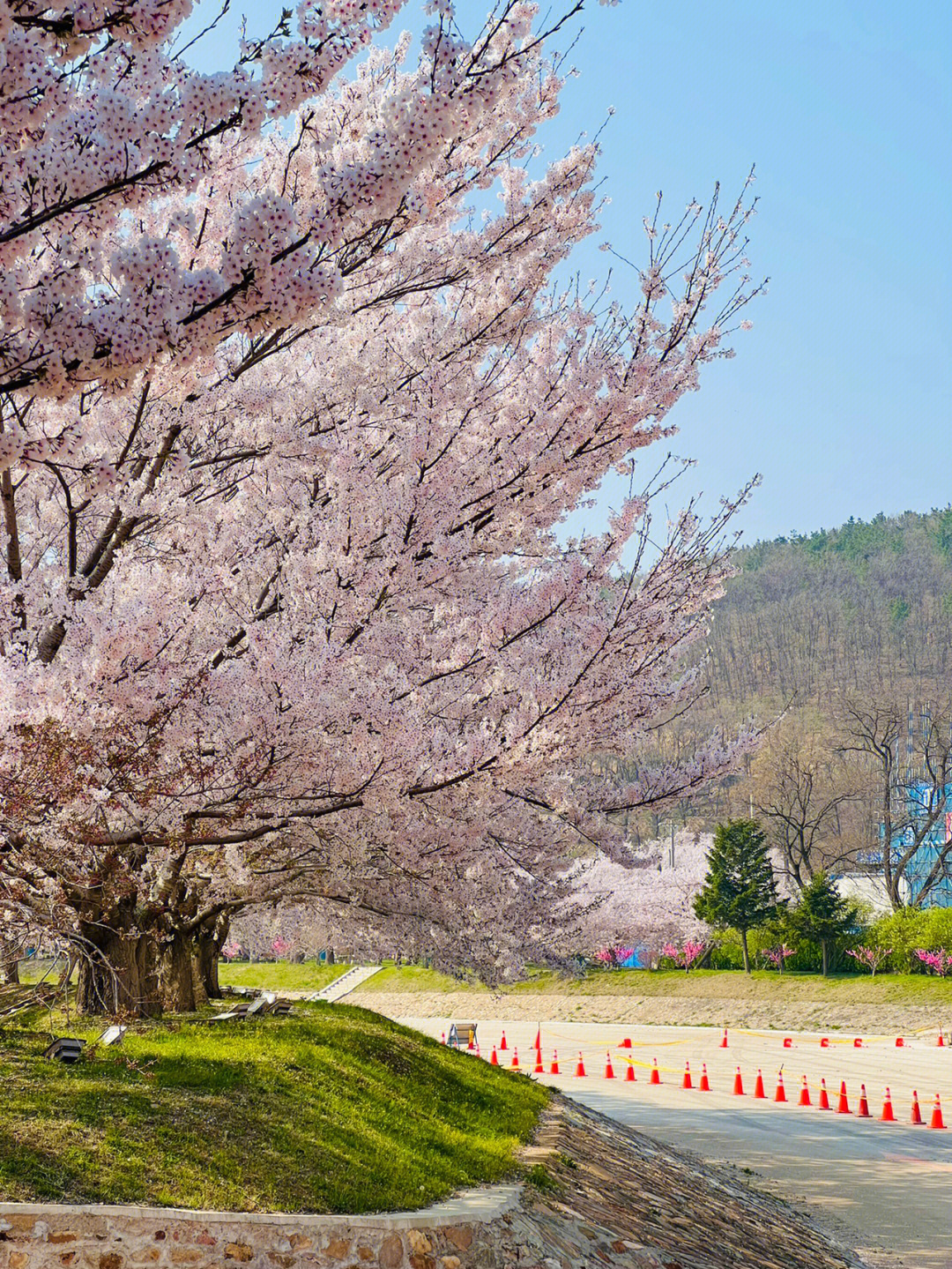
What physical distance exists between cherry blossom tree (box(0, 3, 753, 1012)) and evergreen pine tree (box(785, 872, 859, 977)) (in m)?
32.7

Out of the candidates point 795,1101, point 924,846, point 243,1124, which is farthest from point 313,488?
point 924,846

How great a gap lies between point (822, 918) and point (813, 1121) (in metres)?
22.9

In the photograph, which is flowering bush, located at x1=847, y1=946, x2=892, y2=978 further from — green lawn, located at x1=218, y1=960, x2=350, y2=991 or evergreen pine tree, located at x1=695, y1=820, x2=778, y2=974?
green lawn, located at x1=218, y1=960, x2=350, y2=991

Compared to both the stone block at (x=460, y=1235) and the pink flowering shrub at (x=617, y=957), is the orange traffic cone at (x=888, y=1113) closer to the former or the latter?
the stone block at (x=460, y=1235)

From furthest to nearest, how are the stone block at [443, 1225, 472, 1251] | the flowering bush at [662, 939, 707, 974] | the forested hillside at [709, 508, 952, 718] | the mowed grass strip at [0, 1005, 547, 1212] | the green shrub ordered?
the forested hillside at [709, 508, 952, 718] < the flowering bush at [662, 939, 707, 974] < the green shrub < the stone block at [443, 1225, 472, 1251] < the mowed grass strip at [0, 1005, 547, 1212]

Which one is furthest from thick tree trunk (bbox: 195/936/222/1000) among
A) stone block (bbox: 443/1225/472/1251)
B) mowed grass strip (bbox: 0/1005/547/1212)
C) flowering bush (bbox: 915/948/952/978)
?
flowering bush (bbox: 915/948/952/978)

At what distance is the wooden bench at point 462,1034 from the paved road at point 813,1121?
1718 millimetres

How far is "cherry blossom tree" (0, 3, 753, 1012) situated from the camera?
334 cm

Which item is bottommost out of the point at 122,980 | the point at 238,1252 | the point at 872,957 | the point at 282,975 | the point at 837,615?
the point at 282,975

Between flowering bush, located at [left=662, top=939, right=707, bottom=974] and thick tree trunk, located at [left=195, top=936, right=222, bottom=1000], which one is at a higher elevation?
thick tree trunk, located at [left=195, top=936, right=222, bottom=1000]

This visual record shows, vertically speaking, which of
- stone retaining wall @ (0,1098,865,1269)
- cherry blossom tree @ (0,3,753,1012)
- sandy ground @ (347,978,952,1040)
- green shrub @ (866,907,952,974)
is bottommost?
sandy ground @ (347,978,952,1040)

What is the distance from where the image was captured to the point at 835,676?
396ft

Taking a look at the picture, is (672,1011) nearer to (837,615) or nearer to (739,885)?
(739,885)

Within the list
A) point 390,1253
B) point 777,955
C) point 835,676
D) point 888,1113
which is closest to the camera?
point 390,1253
